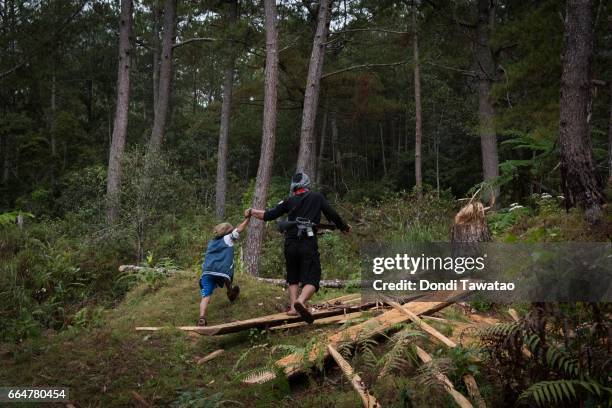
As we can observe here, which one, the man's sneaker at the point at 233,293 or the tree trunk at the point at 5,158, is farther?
the tree trunk at the point at 5,158

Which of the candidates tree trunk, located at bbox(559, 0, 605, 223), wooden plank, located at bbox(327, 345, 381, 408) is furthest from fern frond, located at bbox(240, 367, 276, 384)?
tree trunk, located at bbox(559, 0, 605, 223)

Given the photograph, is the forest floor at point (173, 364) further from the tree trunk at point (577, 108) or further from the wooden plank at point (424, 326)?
the tree trunk at point (577, 108)

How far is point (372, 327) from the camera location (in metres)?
6.32

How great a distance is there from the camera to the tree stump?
8.80 m

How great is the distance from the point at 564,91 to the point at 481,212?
2569mm

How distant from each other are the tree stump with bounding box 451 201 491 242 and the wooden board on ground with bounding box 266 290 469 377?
1534 mm

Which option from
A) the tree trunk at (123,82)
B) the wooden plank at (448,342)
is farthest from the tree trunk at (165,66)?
the wooden plank at (448,342)

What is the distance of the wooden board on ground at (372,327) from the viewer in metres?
5.76

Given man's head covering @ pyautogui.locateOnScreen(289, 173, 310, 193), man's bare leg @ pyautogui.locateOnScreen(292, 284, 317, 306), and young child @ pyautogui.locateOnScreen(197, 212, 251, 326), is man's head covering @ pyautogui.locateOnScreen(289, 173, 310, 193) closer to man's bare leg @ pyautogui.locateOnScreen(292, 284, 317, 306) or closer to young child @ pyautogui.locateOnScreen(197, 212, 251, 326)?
young child @ pyautogui.locateOnScreen(197, 212, 251, 326)

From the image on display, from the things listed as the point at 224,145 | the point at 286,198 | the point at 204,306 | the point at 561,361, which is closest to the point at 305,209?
the point at 286,198

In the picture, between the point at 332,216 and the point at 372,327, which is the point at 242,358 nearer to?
the point at 372,327

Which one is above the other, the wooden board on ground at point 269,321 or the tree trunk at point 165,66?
the tree trunk at point 165,66

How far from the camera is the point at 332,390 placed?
17.3 ft

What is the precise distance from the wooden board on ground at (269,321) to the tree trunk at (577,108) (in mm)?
3553
